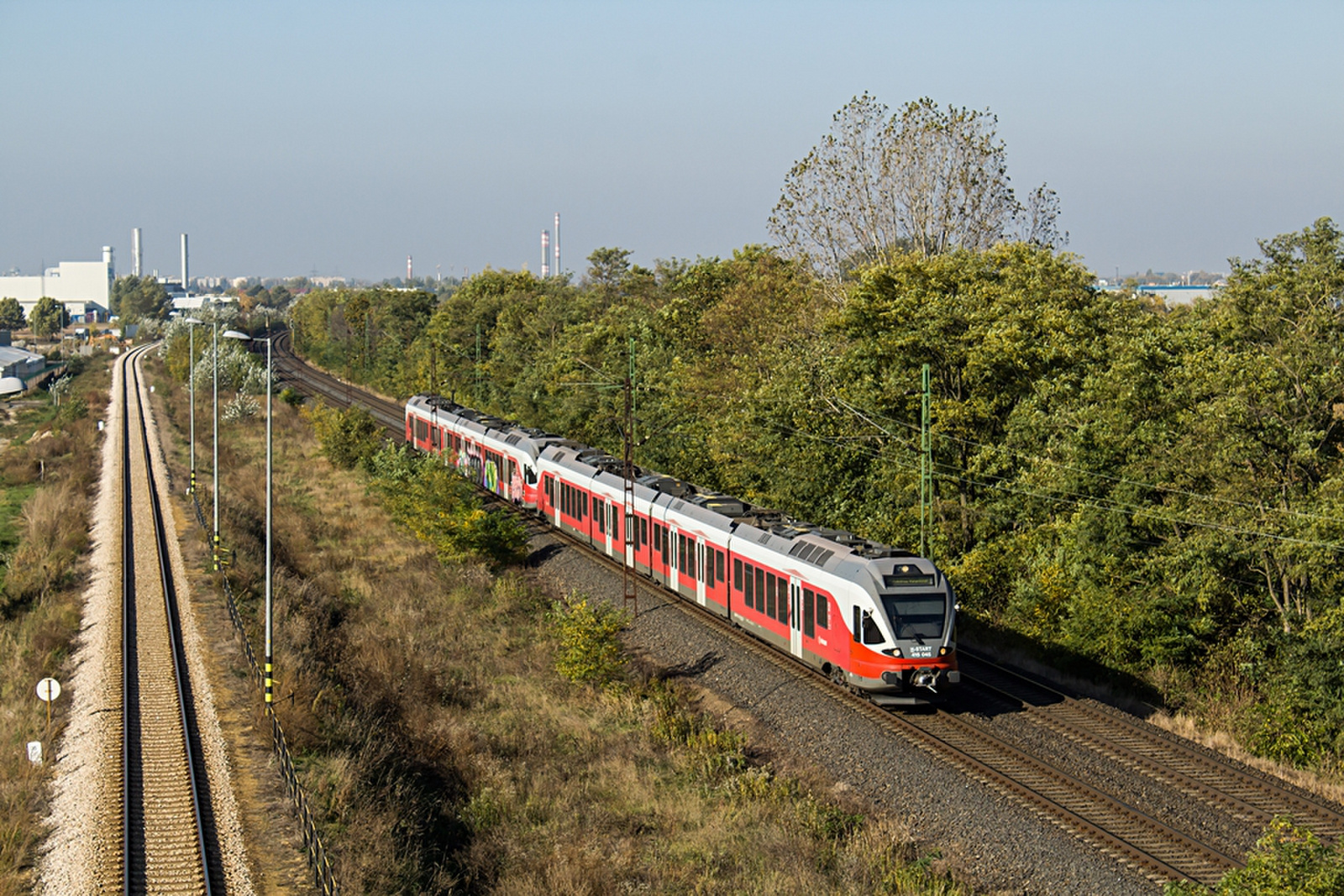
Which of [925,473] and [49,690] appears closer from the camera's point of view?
[49,690]

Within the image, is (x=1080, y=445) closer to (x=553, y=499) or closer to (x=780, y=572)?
(x=780, y=572)

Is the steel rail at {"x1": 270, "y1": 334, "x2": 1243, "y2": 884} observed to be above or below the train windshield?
below

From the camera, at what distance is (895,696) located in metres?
23.3

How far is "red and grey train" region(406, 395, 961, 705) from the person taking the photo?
898 inches

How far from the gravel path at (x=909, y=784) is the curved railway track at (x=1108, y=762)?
0.38 meters

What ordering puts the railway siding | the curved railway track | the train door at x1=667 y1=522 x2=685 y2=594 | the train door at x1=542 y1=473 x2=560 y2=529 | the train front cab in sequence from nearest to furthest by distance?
the railway siding < the curved railway track < the train front cab < the train door at x1=667 y1=522 x2=685 y2=594 < the train door at x1=542 y1=473 x2=560 y2=529

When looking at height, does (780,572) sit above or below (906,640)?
above

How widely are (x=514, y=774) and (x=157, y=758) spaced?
682cm

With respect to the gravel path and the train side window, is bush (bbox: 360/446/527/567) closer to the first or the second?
the gravel path

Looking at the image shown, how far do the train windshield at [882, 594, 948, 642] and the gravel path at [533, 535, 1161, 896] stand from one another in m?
2.13

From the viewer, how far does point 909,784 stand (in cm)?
2033

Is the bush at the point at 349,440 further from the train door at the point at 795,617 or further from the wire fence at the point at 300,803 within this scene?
the train door at the point at 795,617

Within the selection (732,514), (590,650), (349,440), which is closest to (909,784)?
(590,650)

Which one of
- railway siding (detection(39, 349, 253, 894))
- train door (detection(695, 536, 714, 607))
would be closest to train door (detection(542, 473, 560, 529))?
train door (detection(695, 536, 714, 607))
